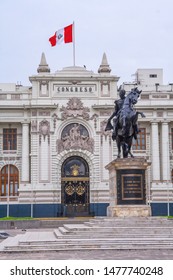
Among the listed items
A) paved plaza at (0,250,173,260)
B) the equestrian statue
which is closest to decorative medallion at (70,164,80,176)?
the equestrian statue

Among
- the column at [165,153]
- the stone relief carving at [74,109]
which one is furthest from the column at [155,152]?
the stone relief carving at [74,109]

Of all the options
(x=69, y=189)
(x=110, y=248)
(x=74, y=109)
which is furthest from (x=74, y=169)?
(x=110, y=248)

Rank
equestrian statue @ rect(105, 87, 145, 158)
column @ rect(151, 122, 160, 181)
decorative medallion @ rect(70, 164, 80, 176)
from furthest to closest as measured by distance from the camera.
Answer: decorative medallion @ rect(70, 164, 80, 176), column @ rect(151, 122, 160, 181), equestrian statue @ rect(105, 87, 145, 158)

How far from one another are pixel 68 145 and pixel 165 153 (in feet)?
30.4

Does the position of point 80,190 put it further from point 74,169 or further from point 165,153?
→ point 165,153

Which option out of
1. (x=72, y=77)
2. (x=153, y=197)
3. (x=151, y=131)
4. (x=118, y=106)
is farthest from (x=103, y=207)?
(x=118, y=106)

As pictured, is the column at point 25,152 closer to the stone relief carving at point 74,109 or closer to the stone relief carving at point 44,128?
the stone relief carving at point 44,128

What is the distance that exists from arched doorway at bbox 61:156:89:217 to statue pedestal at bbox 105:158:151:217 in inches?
991

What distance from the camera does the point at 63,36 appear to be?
51.2 m

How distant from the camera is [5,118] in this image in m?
52.0

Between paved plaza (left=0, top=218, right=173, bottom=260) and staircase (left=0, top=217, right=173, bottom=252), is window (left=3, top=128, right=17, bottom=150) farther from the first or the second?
paved plaza (left=0, top=218, right=173, bottom=260)

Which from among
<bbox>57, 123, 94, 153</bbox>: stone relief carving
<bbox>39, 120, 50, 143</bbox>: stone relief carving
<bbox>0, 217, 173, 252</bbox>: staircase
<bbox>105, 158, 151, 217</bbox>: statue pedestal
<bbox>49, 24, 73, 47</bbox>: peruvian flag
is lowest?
<bbox>0, 217, 173, 252</bbox>: staircase

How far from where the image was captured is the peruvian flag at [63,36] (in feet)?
167

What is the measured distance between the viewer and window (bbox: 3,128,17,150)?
52.5 m
